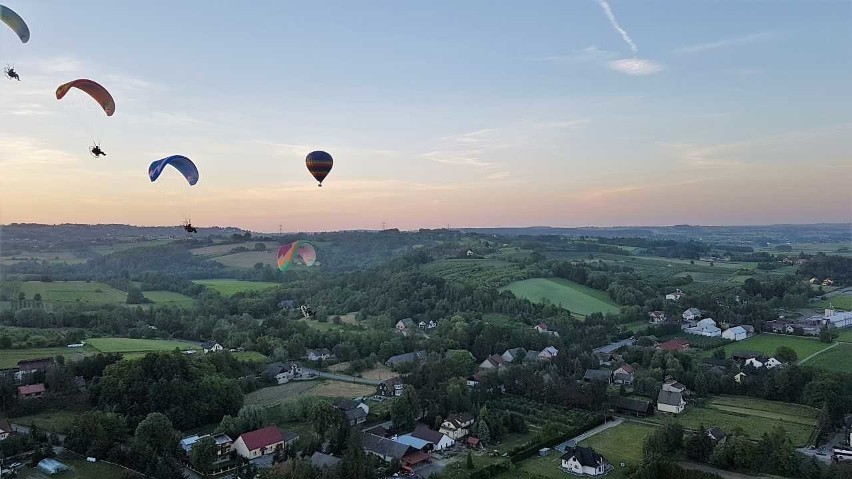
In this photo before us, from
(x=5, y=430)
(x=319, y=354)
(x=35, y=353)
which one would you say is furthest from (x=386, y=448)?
(x=35, y=353)

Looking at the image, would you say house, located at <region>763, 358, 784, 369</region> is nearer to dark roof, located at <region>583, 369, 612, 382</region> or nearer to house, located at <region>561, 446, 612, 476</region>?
dark roof, located at <region>583, 369, 612, 382</region>

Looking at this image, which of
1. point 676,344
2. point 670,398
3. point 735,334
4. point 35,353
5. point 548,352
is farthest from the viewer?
point 735,334

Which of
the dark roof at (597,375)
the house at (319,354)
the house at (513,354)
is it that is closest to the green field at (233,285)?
the house at (319,354)

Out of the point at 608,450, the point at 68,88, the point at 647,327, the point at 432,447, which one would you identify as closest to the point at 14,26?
the point at 68,88

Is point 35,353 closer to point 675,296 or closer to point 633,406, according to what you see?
point 633,406

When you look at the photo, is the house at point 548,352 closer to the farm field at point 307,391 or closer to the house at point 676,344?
the house at point 676,344

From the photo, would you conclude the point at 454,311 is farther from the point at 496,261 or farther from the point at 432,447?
the point at 432,447
